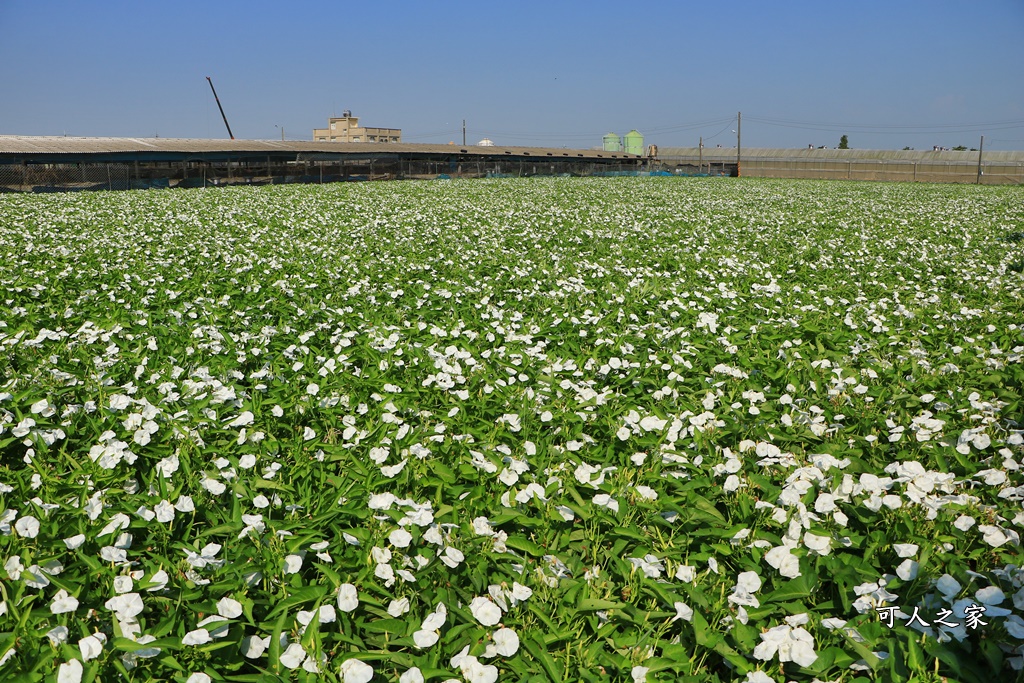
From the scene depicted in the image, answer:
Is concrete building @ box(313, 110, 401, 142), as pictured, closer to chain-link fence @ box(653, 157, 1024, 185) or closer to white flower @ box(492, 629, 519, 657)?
chain-link fence @ box(653, 157, 1024, 185)

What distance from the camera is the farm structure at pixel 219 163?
2325cm

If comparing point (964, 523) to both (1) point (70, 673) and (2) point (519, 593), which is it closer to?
(2) point (519, 593)

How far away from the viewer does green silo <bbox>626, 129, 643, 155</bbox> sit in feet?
252

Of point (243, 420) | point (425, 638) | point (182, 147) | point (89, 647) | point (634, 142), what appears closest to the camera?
point (89, 647)

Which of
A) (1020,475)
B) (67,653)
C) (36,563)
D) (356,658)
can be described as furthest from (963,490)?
(36,563)

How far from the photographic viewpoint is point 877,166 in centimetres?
5134

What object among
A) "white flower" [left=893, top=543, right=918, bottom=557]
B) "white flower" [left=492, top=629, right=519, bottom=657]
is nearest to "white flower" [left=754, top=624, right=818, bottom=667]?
"white flower" [left=893, top=543, right=918, bottom=557]

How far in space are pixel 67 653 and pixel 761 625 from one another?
2.13m

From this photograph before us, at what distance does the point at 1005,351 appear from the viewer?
16.6 feet

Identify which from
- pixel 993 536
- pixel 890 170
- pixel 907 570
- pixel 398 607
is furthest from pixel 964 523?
pixel 890 170

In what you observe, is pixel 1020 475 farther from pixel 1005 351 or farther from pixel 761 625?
pixel 1005 351

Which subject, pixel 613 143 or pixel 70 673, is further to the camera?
pixel 613 143

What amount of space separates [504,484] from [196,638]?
1474mm

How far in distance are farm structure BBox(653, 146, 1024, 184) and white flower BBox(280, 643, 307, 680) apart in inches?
2123
